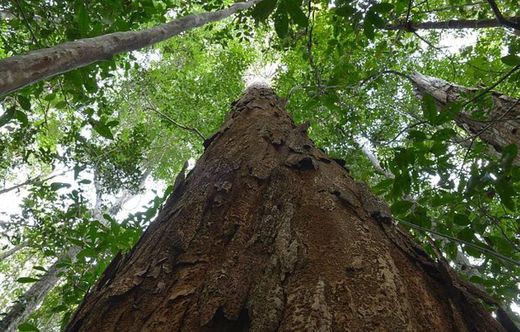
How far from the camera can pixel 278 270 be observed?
1.02m

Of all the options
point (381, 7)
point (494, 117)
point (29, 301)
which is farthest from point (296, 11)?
point (29, 301)

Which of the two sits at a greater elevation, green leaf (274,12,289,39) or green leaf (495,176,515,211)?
green leaf (274,12,289,39)

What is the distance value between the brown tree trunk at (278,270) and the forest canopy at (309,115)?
37 cm

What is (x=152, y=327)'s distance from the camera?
91 centimetres

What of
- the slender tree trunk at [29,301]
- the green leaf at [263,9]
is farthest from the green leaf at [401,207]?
the slender tree trunk at [29,301]

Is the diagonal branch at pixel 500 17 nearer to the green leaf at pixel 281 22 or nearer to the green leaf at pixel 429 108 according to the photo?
the green leaf at pixel 429 108

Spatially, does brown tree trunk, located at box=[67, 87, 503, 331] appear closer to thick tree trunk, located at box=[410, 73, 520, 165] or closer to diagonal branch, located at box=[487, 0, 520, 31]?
diagonal branch, located at box=[487, 0, 520, 31]

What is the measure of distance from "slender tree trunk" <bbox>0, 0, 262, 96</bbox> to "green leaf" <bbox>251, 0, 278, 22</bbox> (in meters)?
0.86

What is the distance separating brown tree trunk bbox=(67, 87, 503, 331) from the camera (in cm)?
87

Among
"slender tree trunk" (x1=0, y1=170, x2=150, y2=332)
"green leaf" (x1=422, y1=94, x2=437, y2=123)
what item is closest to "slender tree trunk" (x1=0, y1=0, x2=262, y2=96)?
"green leaf" (x1=422, y1=94, x2=437, y2=123)

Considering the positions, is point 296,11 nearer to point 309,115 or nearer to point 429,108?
point 429,108

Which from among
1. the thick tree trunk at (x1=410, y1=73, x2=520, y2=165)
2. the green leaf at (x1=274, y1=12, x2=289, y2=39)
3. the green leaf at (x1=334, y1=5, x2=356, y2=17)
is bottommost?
the green leaf at (x1=274, y1=12, x2=289, y2=39)

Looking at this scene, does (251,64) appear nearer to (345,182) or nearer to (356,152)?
(356,152)

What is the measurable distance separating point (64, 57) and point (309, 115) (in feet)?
18.2
